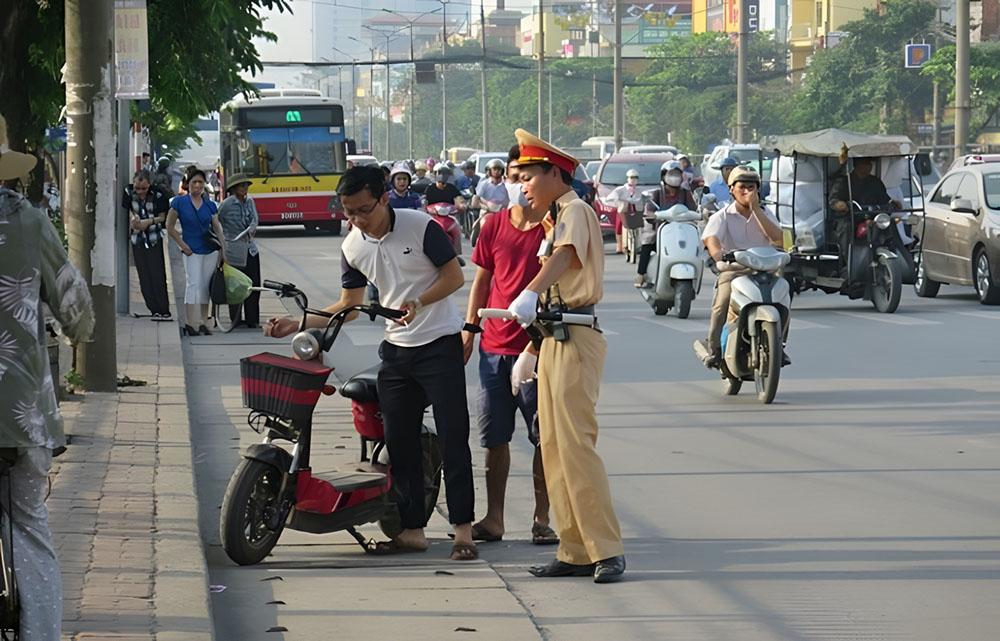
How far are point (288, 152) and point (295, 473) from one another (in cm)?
3458

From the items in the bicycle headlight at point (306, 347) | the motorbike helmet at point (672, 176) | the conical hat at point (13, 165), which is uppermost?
the conical hat at point (13, 165)

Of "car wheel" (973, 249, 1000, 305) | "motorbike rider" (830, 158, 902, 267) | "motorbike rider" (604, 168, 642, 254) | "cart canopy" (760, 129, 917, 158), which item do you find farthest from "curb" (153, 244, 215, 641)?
"motorbike rider" (604, 168, 642, 254)

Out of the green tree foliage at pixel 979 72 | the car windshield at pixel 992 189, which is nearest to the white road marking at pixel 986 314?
the car windshield at pixel 992 189

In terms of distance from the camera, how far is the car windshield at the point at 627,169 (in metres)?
37.1

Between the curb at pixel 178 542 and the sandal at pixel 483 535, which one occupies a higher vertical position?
the curb at pixel 178 542

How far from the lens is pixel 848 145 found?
74.7 feet

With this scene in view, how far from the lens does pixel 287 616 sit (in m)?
7.30

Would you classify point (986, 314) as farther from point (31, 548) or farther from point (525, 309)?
point (31, 548)

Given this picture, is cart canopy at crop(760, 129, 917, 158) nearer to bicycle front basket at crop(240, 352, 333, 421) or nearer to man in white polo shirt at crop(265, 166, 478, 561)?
man in white polo shirt at crop(265, 166, 478, 561)

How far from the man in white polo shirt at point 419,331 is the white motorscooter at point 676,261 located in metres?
12.9

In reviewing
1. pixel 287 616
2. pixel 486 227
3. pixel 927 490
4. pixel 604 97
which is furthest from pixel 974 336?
pixel 604 97

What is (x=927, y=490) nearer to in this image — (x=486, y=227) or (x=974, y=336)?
(x=486, y=227)

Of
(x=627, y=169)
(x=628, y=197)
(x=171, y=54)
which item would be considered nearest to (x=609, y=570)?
(x=171, y=54)

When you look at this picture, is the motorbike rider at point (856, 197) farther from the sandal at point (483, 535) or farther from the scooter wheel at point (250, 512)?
the scooter wheel at point (250, 512)
